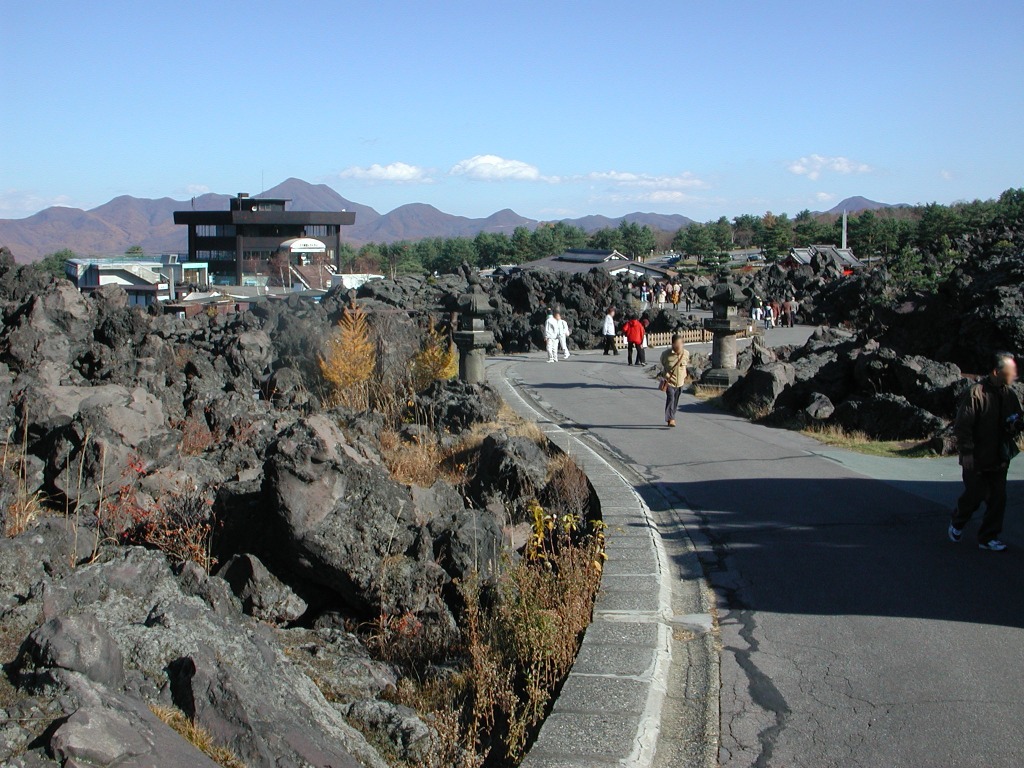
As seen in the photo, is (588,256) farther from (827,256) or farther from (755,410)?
(755,410)

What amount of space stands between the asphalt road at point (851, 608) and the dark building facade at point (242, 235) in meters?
84.5

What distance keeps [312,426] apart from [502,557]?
6.35ft

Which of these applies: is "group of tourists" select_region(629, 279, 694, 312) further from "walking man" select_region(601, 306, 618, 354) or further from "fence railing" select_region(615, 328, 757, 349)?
"walking man" select_region(601, 306, 618, 354)

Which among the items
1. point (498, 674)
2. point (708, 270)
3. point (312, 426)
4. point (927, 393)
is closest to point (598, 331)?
point (927, 393)

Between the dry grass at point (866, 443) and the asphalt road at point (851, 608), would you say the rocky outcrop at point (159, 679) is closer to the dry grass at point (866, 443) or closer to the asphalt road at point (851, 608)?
the asphalt road at point (851, 608)

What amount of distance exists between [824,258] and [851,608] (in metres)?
60.6

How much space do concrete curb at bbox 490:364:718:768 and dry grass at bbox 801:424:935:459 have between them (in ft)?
17.8

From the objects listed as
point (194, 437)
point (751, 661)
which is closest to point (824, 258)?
point (194, 437)

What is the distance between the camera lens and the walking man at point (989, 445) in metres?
7.82

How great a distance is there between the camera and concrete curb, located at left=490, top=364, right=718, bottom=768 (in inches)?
182

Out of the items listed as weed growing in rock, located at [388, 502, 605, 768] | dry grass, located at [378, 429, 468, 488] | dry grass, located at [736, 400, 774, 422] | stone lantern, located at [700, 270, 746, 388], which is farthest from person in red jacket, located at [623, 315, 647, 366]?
weed growing in rock, located at [388, 502, 605, 768]

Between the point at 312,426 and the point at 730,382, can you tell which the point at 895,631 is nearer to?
the point at 312,426

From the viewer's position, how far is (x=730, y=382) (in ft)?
67.1

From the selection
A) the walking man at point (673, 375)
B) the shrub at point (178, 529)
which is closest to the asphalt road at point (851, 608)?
the walking man at point (673, 375)
